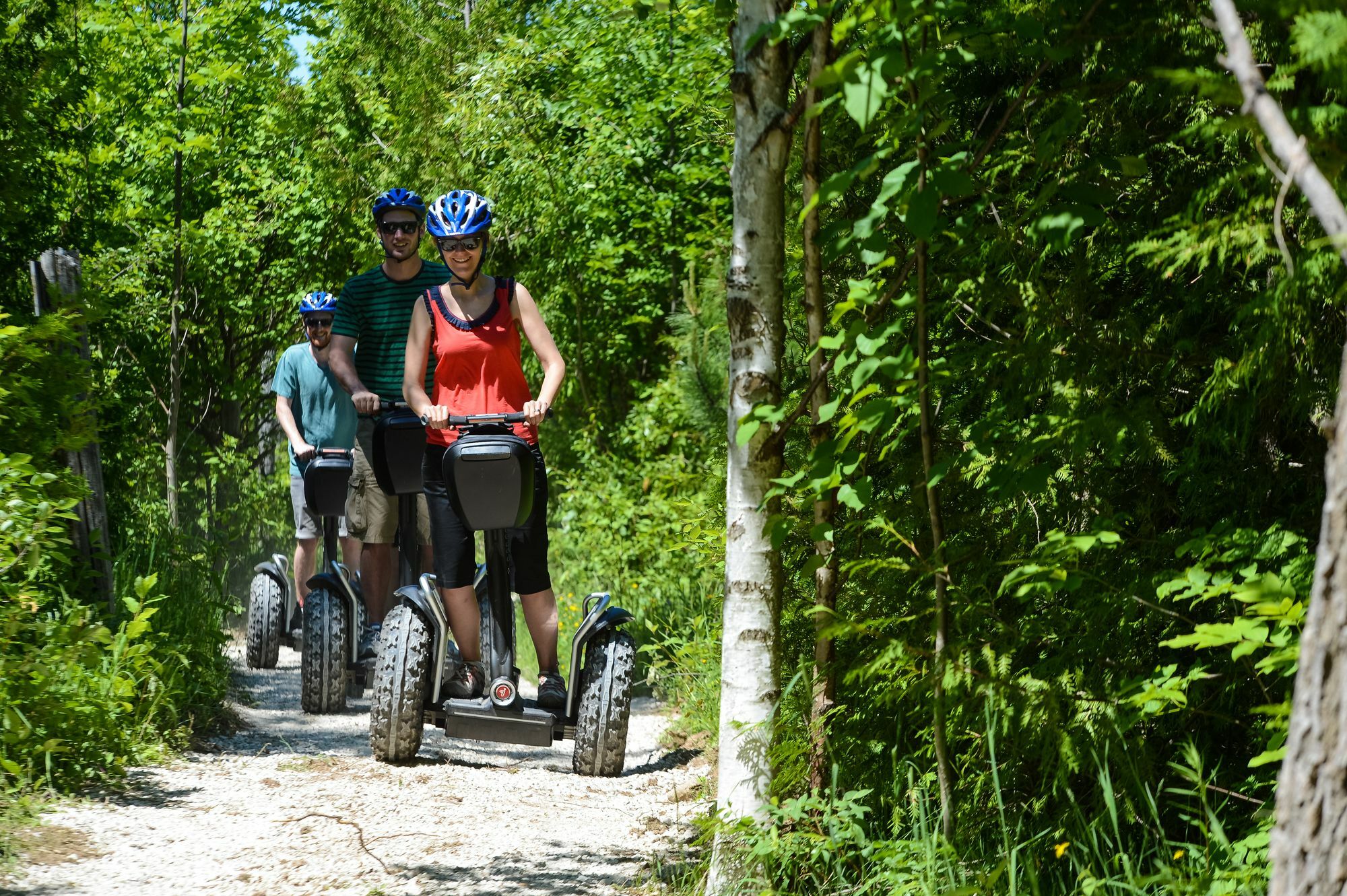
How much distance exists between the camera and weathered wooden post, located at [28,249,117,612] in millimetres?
5551

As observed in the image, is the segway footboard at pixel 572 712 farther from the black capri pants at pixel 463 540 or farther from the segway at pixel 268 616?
the segway at pixel 268 616

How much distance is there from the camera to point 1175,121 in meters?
3.37

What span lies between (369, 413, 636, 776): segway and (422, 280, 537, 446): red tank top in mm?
191

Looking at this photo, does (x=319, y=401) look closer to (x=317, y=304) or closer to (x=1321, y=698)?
(x=317, y=304)

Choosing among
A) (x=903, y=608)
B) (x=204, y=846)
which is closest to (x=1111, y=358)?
(x=903, y=608)

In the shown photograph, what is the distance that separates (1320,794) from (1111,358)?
1456 mm

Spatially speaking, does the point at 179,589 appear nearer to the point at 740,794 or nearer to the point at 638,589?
the point at 638,589

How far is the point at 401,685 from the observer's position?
507 cm

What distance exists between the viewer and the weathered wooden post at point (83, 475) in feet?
18.2

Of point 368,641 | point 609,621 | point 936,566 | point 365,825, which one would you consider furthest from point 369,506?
point 936,566

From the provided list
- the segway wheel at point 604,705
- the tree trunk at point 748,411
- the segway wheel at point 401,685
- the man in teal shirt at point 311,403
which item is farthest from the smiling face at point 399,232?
the tree trunk at point 748,411

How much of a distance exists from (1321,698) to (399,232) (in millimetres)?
5213

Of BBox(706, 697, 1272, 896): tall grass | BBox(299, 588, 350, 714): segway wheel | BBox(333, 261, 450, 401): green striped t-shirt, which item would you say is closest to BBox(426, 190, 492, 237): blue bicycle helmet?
BBox(333, 261, 450, 401): green striped t-shirt

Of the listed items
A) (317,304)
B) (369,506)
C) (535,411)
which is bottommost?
(369,506)
